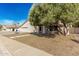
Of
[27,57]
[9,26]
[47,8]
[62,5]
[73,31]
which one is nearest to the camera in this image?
[27,57]

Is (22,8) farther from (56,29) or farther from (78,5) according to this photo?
(78,5)

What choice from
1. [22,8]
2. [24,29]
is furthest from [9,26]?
[22,8]

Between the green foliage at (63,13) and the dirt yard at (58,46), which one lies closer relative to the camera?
the dirt yard at (58,46)

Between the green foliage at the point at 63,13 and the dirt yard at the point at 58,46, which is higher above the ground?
the green foliage at the point at 63,13

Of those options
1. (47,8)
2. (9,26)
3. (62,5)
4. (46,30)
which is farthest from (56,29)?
(9,26)

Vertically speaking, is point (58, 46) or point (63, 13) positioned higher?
point (63, 13)

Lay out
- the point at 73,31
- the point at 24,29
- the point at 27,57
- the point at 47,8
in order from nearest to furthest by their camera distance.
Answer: the point at 27,57, the point at 47,8, the point at 73,31, the point at 24,29

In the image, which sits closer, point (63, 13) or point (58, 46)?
point (58, 46)

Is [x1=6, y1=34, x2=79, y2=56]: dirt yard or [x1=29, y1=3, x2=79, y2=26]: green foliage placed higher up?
[x1=29, y1=3, x2=79, y2=26]: green foliage

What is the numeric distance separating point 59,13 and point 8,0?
958 centimetres

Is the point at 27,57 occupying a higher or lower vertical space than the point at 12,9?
lower

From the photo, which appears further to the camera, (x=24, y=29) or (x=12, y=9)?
(x=24, y=29)

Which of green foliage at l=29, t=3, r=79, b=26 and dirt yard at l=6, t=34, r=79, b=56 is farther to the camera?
green foliage at l=29, t=3, r=79, b=26

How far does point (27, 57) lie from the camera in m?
12.2
